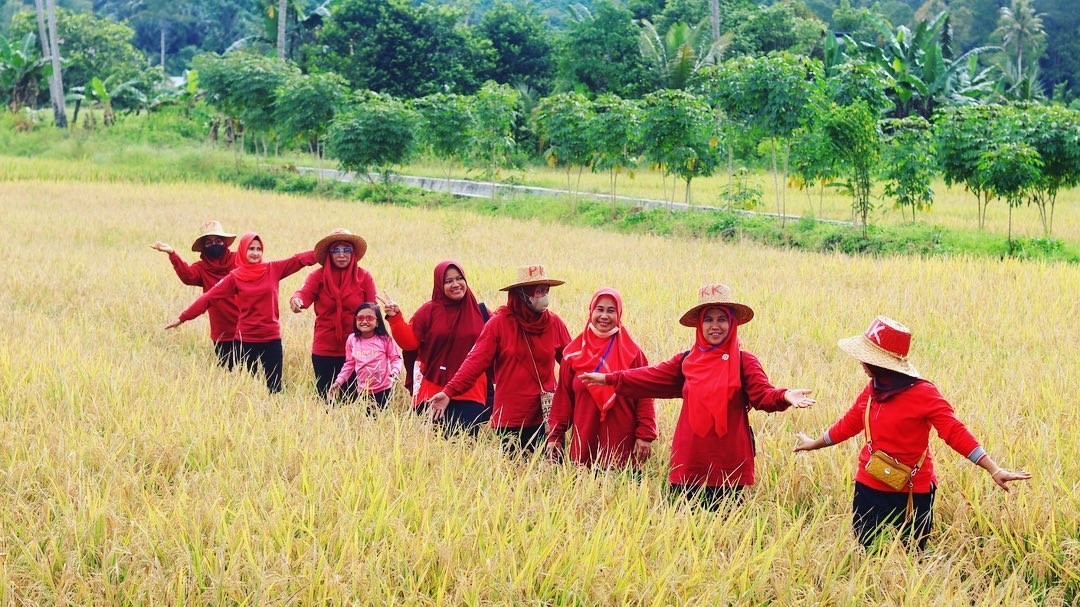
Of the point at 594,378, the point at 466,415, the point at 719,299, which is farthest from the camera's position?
the point at 466,415

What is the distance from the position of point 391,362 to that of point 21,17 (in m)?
44.7

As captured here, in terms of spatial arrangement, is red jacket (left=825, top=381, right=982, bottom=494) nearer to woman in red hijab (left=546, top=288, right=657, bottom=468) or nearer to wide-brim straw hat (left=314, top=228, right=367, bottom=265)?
woman in red hijab (left=546, top=288, right=657, bottom=468)

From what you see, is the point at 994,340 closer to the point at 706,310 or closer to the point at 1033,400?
the point at 1033,400

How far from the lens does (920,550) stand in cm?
375

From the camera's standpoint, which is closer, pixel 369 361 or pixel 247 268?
pixel 369 361

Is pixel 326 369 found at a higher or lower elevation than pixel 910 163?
lower

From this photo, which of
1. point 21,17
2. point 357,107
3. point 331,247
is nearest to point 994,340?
point 331,247

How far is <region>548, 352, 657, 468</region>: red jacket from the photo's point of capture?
4.54 metres

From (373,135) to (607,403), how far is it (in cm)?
1860

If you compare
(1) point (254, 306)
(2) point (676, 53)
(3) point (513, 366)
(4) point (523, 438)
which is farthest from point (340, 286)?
(2) point (676, 53)

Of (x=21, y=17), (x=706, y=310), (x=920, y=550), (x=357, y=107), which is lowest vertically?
(x=920, y=550)

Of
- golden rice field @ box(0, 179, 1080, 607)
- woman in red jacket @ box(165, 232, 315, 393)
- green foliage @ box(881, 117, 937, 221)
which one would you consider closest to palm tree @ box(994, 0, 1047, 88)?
green foliage @ box(881, 117, 937, 221)

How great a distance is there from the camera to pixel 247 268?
659 centimetres

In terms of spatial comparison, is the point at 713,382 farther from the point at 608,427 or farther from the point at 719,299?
the point at 608,427
